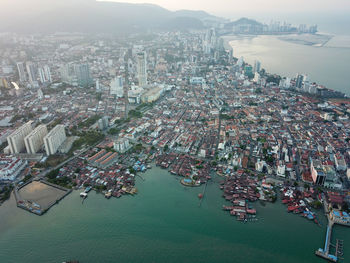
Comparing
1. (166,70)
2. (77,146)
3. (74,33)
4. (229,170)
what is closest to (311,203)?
(229,170)

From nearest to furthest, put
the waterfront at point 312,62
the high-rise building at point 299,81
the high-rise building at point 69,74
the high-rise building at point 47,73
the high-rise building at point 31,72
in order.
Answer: the high-rise building at point 299,81, the high-rise building at point 31,72, the high-rise building at point 69,74, the high-rise building at point 47,73, the waterfront at point 312,62

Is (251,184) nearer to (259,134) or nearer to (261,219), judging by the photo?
(261,219)

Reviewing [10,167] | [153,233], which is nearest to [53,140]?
[10,167]

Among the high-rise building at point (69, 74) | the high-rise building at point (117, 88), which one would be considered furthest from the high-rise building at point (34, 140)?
the high-rise building at point (69, 74)

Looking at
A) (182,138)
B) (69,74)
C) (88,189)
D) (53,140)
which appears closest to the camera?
(88,189)

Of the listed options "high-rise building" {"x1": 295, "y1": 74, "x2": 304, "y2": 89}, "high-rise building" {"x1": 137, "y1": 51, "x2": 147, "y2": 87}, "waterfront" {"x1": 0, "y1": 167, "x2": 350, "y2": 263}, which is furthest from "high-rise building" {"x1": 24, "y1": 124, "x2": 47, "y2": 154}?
"high-rise building" {"x1": 295, "y1": 74, "x2": 304, "y2": 89}

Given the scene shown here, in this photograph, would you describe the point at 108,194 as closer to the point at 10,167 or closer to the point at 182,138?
the point at 10,167

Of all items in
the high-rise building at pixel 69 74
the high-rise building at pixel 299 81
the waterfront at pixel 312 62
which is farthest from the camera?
the waterfront at pixel 312 62

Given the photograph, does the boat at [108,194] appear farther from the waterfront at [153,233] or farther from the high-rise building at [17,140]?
the high-rise building at [17,140]
